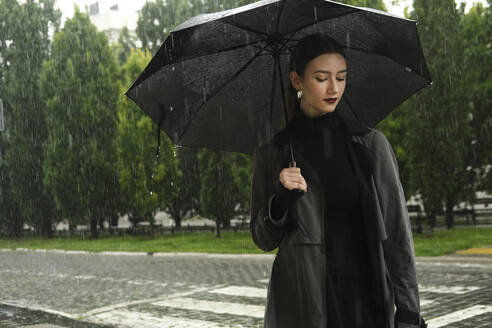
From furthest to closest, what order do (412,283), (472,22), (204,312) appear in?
1. (472,22)
2. (204,312)
3. (412,283)

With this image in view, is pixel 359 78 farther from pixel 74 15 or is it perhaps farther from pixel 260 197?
pixel 74 15

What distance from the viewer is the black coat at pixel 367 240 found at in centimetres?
246

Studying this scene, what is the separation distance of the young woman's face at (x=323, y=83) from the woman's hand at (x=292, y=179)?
1.09ft

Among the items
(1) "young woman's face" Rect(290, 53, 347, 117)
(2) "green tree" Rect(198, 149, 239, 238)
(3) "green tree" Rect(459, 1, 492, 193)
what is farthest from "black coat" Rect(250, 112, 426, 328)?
(2) "green tree" Rect(198, 149, 239, 238)

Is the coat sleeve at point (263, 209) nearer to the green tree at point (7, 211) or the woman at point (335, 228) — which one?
the woman at point (335, 228)

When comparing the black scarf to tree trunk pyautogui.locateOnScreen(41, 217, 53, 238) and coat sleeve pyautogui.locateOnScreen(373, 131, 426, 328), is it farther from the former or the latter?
tree trunk pyautogui.locateOnScreen(41, 217, 53, 238)

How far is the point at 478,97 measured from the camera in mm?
20438

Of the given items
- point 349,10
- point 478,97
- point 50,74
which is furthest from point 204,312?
point 50,74

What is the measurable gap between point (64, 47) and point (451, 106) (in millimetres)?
19729

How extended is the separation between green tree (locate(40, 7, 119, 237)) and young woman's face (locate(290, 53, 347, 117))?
1100 inches

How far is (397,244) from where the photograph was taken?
251cm

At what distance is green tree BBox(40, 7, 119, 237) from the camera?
98.9 ft

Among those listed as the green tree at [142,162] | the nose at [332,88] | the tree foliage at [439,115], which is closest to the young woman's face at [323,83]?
the nose at [332,88]

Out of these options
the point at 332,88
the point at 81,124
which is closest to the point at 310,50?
the point at 332,88
